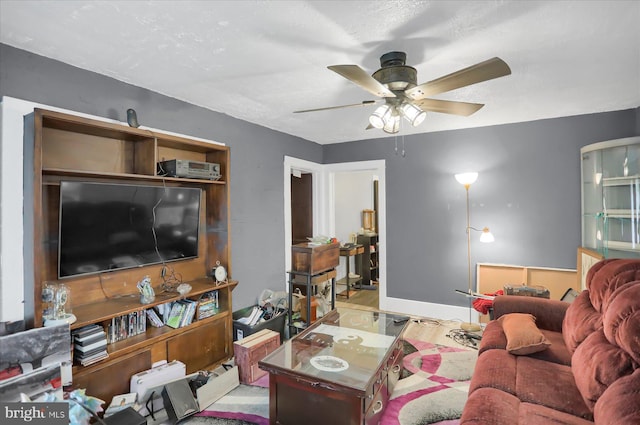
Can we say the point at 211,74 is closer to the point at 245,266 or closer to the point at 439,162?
the point at 245,266

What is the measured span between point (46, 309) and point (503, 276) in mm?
4121

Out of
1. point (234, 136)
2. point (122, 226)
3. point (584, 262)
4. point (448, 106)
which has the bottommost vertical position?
point (584, 262)

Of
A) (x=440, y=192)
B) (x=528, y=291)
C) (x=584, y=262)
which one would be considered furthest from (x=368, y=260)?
(x=584, y=262)

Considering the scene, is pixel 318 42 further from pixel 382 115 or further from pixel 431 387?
pixel 431 387

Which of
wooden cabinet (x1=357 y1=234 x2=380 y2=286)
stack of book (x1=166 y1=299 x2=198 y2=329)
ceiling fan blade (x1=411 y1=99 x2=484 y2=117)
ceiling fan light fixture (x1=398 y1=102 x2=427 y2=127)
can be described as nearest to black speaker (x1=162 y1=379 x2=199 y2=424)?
stack of book (x1=166 y1=299 x2=198 y2=329)

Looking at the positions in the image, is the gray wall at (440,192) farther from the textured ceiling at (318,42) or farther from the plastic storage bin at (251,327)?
the textured ceiling at (318,42)

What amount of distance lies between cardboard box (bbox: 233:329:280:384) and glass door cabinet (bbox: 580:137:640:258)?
304 cm

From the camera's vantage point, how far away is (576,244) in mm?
3395

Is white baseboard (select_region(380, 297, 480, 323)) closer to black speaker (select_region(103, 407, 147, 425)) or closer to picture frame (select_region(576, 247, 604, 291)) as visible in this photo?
picture frame (select_region(576, 247, 604, 291))

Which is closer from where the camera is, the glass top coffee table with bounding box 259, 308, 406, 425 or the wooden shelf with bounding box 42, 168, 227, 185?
the glass top coffee table with bounding box 259, 308, 406, 425

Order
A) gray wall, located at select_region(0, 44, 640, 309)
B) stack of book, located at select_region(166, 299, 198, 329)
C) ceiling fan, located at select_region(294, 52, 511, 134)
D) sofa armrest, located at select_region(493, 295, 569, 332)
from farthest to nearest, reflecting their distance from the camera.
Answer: gray wall, located at select_region(0, 44, 640, 309), stack of book, located at select_region(166, 299, 198, 329), sofa armrest, located at select_region(493, 295, 569, 332), ceiling fan, located at select_region(294, 52, 511, 134)

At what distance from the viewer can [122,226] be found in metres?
2.31

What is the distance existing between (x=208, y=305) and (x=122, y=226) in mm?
934

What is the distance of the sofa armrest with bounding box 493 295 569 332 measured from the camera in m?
2.39
